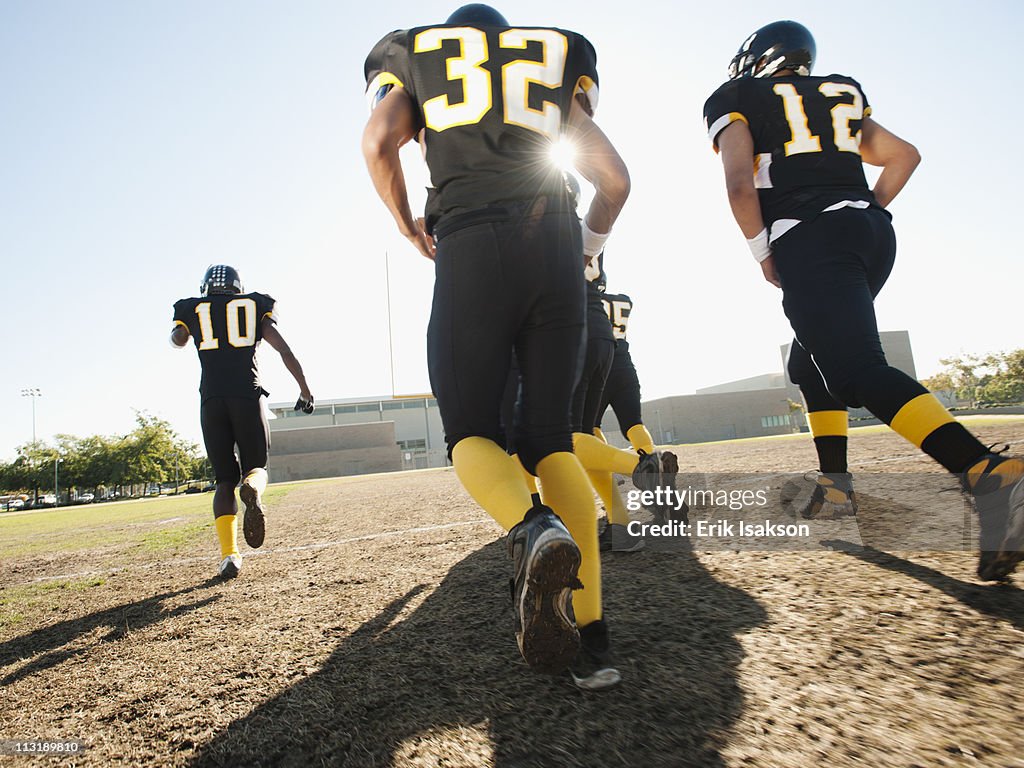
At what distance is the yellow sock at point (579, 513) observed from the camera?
1515mm

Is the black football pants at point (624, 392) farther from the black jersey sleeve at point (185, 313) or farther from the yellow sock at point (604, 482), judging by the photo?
the black jersey sleeve at point (185, 313)

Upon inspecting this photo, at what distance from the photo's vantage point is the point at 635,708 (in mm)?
1211

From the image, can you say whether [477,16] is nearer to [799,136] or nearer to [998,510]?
[799,136]

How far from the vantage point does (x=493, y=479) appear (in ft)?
5.17

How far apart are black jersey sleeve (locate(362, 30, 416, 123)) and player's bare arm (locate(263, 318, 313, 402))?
2769 millimetres

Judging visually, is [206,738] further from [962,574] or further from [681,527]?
[681,527]

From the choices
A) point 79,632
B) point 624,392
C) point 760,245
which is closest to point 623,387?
point 624,392

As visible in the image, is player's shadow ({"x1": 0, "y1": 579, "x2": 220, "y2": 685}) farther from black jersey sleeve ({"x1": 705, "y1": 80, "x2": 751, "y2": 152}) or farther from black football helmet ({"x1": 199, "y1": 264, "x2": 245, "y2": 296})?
black jersey sleeve ({"x1": 705, "y1": 80, "x2": 751, "y2": 152})

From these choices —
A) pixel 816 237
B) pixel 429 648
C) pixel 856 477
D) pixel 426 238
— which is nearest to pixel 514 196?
pixel 426 238

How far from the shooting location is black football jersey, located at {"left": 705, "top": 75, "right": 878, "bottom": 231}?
2.30 meters

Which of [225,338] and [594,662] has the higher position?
[225,338]

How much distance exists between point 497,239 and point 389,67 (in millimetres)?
765

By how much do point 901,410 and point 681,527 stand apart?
147cm

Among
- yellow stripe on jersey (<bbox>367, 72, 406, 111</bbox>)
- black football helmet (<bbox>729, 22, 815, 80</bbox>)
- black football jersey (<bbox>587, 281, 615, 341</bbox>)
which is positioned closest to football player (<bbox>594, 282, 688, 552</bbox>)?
black football jersey (<bbox>587, 281, 615, 341</bbox>)
